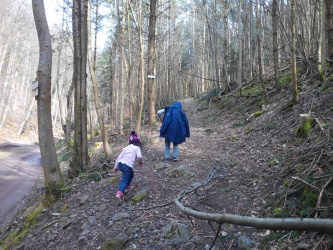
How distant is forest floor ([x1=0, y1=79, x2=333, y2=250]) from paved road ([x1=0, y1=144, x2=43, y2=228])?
3.35m

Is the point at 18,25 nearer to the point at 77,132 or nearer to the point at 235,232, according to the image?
the point at 77,132

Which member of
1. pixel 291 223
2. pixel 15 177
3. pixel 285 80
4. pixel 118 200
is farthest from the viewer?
pixel 15 177

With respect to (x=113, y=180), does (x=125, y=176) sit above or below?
above

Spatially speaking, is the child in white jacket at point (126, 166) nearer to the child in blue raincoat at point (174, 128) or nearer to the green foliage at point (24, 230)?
the child in blue raincoat at point (174, 128)

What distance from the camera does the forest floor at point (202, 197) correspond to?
3.90 m

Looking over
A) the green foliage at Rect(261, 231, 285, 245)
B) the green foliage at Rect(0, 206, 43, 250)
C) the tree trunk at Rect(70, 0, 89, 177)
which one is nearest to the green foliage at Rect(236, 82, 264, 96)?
the tree trunk at Rect(70, 0, 89, 177)

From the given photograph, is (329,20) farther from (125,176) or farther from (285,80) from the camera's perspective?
(125,176)

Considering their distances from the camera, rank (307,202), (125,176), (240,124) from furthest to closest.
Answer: (240,124) → (125,176) → (307,202)

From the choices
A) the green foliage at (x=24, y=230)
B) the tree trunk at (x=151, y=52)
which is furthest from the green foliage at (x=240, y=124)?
the green foliage at (x=24, y=230)

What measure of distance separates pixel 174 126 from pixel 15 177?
35.1 feet

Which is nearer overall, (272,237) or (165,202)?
(272,237)

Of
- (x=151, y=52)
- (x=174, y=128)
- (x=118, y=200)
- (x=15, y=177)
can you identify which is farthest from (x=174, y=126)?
(x=15, y=177)

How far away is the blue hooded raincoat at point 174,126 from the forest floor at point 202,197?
0.65 meters

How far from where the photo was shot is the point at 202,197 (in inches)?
195
